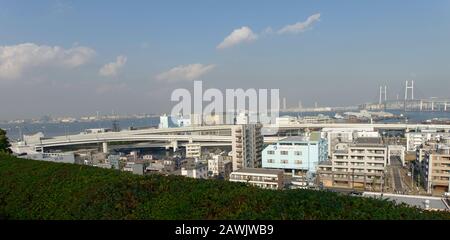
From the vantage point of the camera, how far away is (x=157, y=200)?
301 centimetres

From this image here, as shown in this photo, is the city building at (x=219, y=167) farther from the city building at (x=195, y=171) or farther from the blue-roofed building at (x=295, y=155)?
the blue-roofed building at (x=295, y=155)

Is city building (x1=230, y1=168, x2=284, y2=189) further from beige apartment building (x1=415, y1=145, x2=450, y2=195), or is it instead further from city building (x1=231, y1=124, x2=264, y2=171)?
beige apartment building (x1=415, y1=145, x2=450, y2=195)

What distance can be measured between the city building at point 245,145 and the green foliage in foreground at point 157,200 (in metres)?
16.7

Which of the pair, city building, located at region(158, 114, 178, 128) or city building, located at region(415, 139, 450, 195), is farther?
city building, located at region(158, 114, 178, 128)

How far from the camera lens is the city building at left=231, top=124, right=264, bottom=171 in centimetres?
2086

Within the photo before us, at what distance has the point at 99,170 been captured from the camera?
4.25 metres

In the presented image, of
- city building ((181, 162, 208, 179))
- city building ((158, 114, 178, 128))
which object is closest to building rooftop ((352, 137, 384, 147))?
city building ((181, 162, 208, 179))

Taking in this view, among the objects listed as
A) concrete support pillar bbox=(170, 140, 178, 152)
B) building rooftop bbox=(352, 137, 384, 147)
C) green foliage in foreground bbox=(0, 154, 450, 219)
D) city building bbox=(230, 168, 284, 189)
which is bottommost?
concrete support pillar bbox=(170, 140, 178, 152)

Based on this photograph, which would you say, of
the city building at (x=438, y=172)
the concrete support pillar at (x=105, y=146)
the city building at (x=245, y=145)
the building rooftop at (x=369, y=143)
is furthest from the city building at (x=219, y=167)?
the concrete support pillar at (x=105, y=146)

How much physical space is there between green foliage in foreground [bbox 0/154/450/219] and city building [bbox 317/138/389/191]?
14773 mm

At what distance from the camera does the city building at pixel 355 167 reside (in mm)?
16653

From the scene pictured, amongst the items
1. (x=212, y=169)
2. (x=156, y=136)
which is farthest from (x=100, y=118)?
(x=212, y=169)
